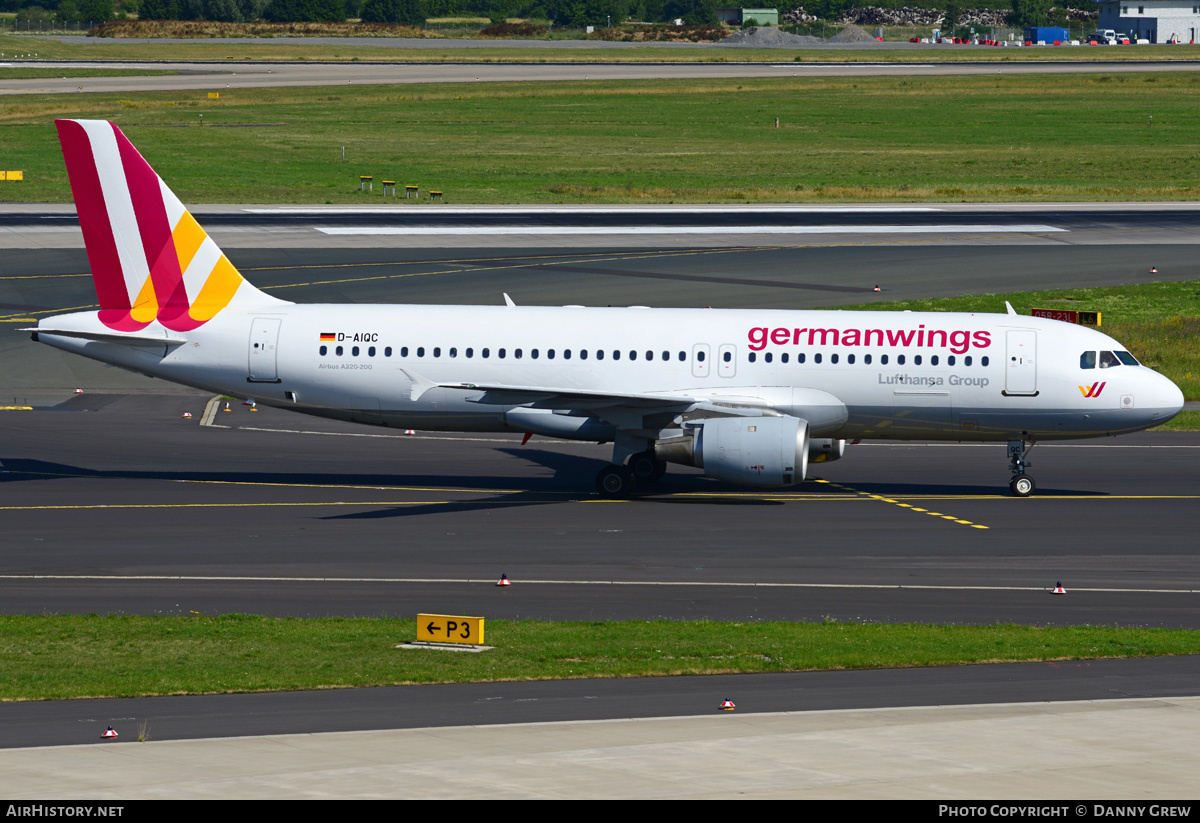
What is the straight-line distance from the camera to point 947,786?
1805 centimetres

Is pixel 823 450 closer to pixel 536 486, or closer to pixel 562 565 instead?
pixel 536 486

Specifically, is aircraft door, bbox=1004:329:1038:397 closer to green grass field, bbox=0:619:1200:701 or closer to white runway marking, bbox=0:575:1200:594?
white runway marking, bbox=0:575:1200:594

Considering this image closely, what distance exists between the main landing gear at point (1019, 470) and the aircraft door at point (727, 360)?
309 inches

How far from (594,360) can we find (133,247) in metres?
12.8

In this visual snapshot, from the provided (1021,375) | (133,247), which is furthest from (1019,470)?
(133,247)

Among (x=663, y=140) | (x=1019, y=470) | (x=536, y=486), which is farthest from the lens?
(x=663, y=140)

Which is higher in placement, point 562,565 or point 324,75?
point 324,75

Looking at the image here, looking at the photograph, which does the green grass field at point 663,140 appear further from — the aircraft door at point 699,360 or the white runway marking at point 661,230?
the aircraft door at point 699,360

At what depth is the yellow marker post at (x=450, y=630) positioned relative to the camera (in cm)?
2552

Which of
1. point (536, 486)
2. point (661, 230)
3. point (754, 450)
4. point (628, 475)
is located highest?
point (661, 230)

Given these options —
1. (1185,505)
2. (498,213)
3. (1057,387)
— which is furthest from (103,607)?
(498,213)

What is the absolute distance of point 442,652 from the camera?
25.2 meters

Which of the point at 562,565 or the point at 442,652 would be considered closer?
the point at 442,652
